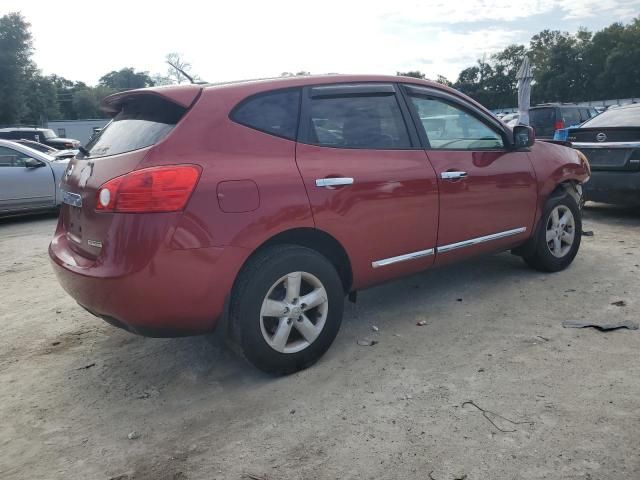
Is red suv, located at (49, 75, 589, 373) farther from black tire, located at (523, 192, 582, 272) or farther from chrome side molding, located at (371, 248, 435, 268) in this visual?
black tire, located at (523, 192, 582, 272)

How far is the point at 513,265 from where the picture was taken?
→ 521 cm

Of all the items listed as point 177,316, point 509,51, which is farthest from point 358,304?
point 509,51

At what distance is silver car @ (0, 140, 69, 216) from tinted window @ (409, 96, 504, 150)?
732cm

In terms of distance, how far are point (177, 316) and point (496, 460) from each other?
1685 millimetres

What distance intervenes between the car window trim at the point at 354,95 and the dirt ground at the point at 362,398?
4.42 ft

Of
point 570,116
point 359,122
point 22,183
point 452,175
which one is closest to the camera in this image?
point 359,122

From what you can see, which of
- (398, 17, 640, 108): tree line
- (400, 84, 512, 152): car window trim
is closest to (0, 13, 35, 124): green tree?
(398, 17, 640, 108): tree line

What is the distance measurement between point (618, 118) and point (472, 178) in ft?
15.2

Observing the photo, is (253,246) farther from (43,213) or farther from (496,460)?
(43,213)

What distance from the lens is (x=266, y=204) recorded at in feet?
9.43

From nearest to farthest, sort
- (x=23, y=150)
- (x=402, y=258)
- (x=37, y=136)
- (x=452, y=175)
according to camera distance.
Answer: (x=402, y=258) → (x=452, y=175) → (x=23, y=150) → (x=37, y=136)

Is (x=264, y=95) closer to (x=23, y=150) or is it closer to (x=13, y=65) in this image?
(x=23, y=150)

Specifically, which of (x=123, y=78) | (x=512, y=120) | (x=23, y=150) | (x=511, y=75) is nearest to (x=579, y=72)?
(x=511, y=75)

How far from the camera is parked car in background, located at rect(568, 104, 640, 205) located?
6657mm
